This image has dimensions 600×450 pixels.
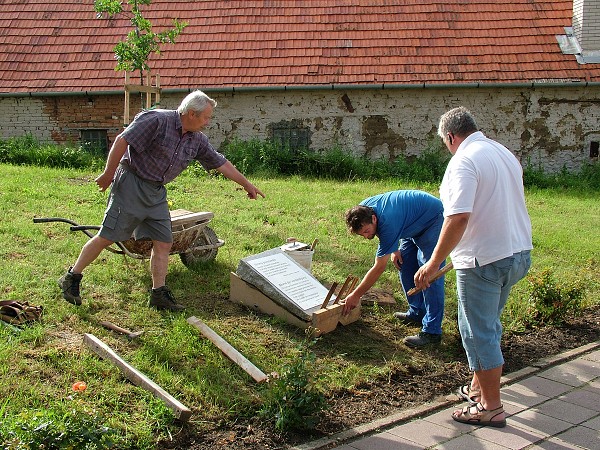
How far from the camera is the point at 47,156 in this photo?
14.2m

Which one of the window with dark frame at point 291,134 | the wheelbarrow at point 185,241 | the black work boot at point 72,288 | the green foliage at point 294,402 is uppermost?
the window with dark frame at point 291,134

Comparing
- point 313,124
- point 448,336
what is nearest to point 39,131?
point 313,124

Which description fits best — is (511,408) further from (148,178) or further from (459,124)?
(148,178)

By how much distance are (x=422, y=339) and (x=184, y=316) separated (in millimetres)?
2040

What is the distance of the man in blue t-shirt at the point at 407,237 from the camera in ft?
18.7

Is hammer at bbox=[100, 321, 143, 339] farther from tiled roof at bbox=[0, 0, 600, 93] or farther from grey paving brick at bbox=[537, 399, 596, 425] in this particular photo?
tiled roof at bbox=[0, 0, 600, 93]

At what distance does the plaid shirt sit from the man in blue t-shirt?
1560 millimetres

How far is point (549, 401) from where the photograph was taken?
5215mm

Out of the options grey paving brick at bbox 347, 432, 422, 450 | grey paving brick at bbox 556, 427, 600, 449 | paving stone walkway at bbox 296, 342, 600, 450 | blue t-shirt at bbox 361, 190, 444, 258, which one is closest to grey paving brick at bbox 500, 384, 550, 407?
paving stone walkway at bbox 296, 342, 600, 450

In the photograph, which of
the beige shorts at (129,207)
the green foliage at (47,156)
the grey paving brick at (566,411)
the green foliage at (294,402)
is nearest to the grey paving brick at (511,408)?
the grey paving brick at (566,411)

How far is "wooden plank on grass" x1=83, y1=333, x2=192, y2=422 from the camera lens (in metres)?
4.50

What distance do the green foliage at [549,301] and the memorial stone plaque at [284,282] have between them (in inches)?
79.5

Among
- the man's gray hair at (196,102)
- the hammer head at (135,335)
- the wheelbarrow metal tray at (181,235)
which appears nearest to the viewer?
the hammer head at (135,335)

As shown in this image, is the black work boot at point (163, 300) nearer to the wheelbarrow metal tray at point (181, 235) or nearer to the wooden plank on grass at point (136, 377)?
the wheelbarrow metal tray at point (181, 235)
